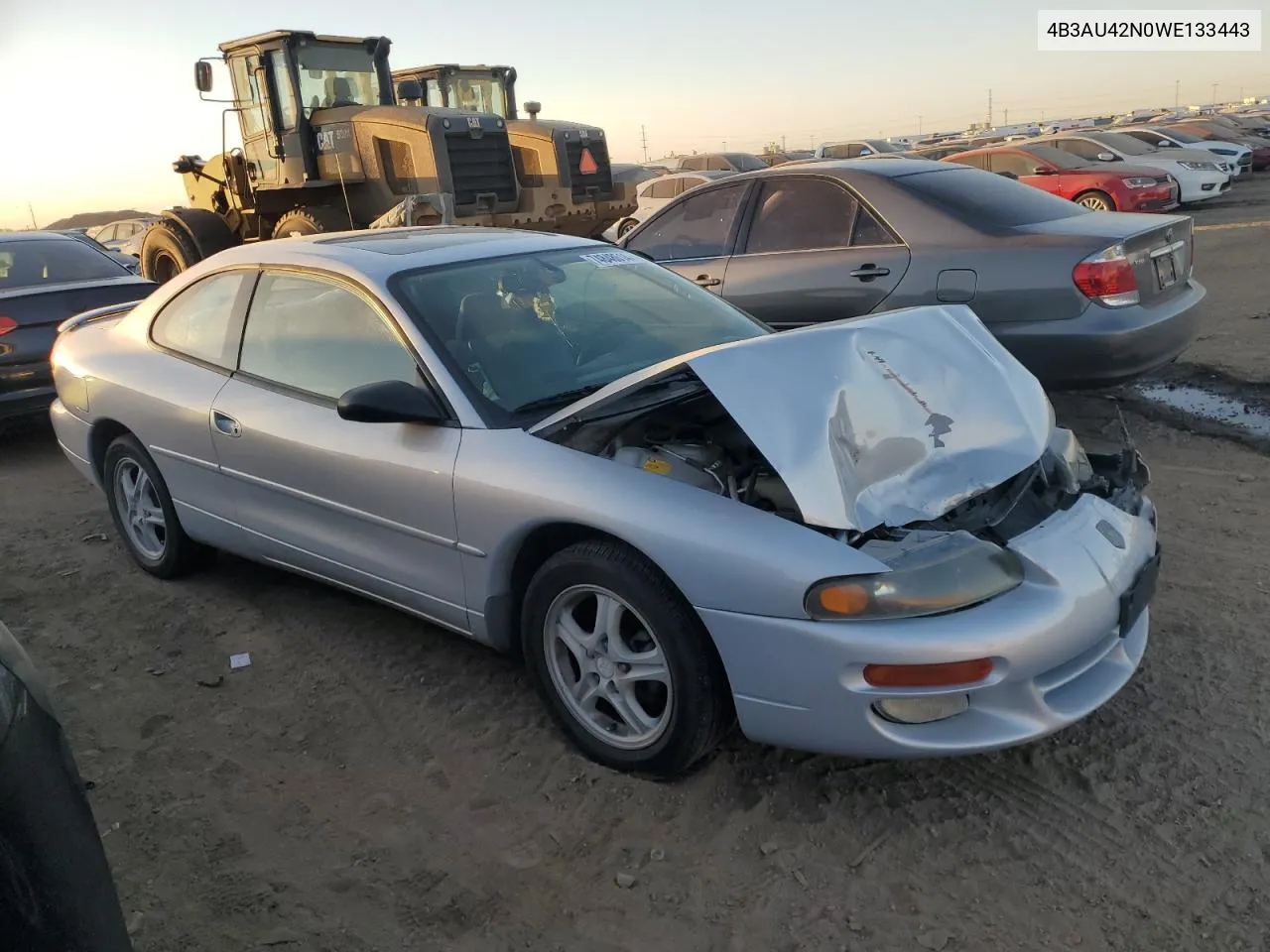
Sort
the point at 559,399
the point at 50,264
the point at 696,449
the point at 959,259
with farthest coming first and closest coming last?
the point at 50,264
the point at 959,259
the point at 559,399
the point at 696,449

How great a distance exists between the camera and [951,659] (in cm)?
244

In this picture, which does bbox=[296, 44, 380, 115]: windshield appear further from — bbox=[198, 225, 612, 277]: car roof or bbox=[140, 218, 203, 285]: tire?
bbox=[198, 225, 612, 277]: car roof

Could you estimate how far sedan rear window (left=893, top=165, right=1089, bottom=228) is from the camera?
5.61 meters

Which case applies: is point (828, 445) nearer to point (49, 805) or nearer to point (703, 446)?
point (703, 446)

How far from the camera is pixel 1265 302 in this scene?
9141mm

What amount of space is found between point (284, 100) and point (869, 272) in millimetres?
8299

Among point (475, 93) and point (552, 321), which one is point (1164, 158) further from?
point (552, 321)

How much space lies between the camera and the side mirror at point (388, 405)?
123 inches

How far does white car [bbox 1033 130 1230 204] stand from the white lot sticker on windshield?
17441 mm

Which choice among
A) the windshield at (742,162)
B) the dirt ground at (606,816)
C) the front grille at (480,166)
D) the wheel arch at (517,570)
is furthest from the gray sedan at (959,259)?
the windshield at (742,162)

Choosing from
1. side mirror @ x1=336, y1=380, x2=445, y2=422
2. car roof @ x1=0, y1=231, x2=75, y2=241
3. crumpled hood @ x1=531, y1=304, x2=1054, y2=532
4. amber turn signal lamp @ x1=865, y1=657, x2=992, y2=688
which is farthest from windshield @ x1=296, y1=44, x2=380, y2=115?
amber turn signal lamp @ x1=865, y1=657, x2=992, y2=688

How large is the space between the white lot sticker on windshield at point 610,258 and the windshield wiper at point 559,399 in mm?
869

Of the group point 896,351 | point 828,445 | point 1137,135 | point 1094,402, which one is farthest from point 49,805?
point 1137,135

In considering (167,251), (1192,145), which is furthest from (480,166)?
(1192,145)
